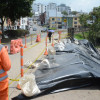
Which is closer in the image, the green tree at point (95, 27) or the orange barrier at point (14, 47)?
the orange barrier at point (14, 47)

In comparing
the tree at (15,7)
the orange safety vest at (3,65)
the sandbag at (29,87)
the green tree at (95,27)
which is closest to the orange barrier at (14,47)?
the sandbag at (29,87)

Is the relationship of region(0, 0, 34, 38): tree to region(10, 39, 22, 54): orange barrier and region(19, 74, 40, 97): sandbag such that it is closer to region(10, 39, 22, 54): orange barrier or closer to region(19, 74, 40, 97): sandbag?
region(10, 39, 22, 54): orange barrier

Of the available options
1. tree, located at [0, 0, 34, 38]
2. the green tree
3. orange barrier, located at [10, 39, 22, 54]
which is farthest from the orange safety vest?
the green tree

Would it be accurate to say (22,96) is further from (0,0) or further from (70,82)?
(0,0)

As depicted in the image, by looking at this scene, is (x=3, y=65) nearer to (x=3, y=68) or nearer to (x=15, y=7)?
(x=3, y=68)

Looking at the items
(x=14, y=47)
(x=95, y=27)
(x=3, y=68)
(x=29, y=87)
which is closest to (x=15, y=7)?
(x=95, y=27)

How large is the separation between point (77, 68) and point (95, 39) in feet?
69.7

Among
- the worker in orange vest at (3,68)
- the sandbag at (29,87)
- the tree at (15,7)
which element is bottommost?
the sandbag at (29,87)

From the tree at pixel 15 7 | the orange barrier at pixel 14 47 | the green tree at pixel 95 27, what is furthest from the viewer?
the green tree at pixel 95 27

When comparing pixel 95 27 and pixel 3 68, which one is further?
pixel 95 27

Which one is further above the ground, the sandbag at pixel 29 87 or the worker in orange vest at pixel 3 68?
the worker in orange vest at pixel 3 68

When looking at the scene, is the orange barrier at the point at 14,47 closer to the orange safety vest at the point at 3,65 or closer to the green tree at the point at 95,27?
the orange safety vest at the point at 3,65

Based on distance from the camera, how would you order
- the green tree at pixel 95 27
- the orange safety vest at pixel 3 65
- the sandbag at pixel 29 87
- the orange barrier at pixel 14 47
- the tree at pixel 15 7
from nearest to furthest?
the orange safety vest at pixel 3 65 < the sandbag at pixel 29 87 < the orange barrier at pixel 14 47 < the tree at pixel 15 7 < the green tree at pixel 95 27

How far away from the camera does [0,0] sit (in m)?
22.6
